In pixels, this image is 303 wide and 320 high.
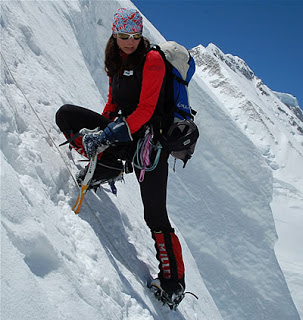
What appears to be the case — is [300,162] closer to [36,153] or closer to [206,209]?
[206,209]

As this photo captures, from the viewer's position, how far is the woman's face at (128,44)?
2469mm

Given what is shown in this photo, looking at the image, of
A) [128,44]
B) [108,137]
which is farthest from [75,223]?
[128,44]

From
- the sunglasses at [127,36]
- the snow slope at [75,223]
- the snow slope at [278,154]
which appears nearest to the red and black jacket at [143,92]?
the sunglasses at [127,36]

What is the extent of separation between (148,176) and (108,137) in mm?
404

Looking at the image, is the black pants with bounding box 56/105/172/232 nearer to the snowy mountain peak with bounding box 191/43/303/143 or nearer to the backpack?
the backpack

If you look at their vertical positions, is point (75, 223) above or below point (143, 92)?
below

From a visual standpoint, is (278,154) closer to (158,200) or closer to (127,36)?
(158,200)

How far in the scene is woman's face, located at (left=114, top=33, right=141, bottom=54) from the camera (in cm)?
247

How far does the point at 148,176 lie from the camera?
2.59 meters

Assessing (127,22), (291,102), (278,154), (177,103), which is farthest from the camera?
(291,102)

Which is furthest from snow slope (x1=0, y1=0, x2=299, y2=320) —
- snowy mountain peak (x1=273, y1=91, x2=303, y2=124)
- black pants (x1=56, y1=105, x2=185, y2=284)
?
snowy mountain peak (x1=273, y1=91, x2=303, y2=124)

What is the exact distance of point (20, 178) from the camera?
2062mm

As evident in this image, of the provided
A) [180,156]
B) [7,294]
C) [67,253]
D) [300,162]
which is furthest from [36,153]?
[300,162]

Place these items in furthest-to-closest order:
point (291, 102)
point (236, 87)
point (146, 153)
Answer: point (291, 102), point (236, 87), point (146, 153)
